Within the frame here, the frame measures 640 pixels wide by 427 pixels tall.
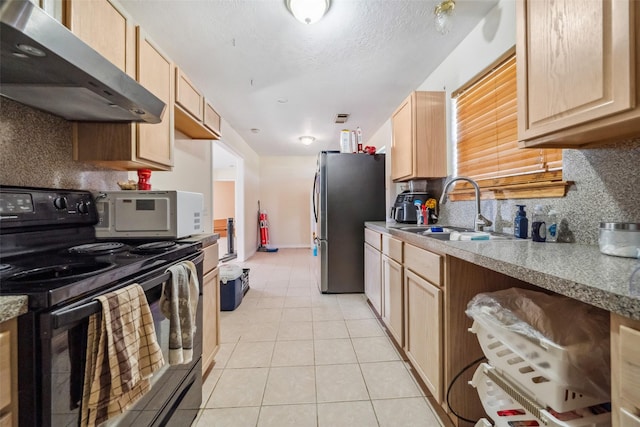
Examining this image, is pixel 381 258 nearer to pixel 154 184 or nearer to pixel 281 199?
pixel 154 184

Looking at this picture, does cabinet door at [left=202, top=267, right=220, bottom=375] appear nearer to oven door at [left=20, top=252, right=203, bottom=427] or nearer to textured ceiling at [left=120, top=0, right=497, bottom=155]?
oven door at [left=20, top=252, right=203, bottom=427]

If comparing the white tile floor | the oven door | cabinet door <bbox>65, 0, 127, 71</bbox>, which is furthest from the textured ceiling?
the white tile floor

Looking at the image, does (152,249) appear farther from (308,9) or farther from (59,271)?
(308,9)

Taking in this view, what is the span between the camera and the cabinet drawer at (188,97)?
1729 mm

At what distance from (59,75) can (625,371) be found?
1708mm

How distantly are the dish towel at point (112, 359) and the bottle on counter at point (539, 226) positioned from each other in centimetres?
165

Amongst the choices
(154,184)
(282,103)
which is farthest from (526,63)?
(282,103)

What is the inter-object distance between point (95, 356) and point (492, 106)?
233cm

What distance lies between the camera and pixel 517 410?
85 cm

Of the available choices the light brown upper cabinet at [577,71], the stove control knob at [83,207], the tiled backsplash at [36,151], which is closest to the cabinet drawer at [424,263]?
the light brown upper cabinet at [577,71]

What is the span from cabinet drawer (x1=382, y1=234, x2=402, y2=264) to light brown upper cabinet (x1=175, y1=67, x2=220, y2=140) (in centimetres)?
171

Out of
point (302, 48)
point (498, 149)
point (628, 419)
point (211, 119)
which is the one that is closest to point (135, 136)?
point (211, 119)

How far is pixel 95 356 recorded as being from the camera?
660 mm

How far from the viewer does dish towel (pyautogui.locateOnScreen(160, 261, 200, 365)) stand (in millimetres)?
964
